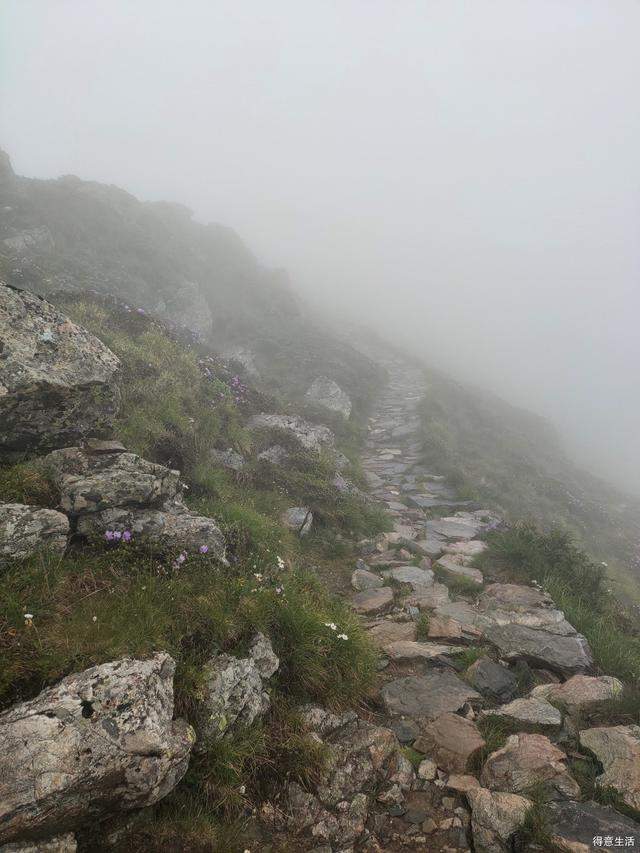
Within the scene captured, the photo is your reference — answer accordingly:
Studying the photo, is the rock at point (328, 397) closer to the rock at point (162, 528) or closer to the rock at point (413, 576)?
the rock at point (413, 576)

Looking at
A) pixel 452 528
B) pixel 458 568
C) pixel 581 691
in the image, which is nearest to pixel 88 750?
pixel 581 691

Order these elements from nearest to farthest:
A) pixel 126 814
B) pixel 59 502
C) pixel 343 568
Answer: pixel 126 814 < pixel 59 502 < pixel 343 568

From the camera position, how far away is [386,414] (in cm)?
2200

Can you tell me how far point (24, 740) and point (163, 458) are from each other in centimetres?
492

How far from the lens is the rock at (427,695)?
16.1 feet

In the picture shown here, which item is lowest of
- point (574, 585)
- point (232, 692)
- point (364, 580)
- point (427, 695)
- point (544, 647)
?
point (364, 580)

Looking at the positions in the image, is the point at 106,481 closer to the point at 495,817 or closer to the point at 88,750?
the point at 88,750

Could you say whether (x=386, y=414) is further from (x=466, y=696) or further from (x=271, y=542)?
(x=466, y=696)

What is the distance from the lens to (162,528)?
5180 millimetres

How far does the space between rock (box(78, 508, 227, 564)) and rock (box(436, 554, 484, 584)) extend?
4776 mm

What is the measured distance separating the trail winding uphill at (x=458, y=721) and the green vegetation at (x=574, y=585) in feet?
0.89

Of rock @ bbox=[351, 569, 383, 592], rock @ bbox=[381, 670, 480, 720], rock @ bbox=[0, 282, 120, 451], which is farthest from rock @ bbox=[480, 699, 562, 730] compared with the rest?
rock @ bbox=[0, 282, 120, 451]

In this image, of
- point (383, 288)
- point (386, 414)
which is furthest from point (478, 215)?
point (386, 414)

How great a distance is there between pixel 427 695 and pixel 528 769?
1188mm
